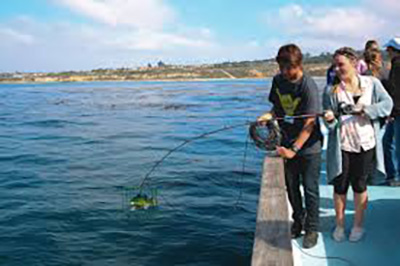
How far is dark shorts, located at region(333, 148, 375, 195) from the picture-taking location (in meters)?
3.93

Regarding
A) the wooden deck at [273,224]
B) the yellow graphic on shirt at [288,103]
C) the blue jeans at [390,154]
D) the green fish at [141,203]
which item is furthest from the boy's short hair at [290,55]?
the green fish at [141,203]

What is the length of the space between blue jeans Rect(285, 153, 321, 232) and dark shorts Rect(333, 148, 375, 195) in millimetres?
245

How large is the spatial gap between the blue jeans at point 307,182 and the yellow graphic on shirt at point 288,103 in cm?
46

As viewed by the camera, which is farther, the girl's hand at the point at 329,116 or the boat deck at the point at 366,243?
the boat deck at the point at 366,243

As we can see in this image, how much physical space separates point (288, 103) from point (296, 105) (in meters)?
0.09

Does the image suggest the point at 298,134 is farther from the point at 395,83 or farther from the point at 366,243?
the point at 395,83

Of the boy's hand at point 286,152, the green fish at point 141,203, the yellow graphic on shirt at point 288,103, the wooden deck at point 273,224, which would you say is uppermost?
the yellow graphic on shirt at point 288,103

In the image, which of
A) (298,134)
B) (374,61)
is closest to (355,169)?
(298,134)

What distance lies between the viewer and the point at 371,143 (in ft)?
12.8

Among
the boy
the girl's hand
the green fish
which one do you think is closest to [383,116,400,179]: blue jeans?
the boy

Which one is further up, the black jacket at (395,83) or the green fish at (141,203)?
the black jacket at (395,83)

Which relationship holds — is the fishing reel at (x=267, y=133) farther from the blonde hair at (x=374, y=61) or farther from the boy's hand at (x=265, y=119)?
the blonde hair at (x=374, y=61)

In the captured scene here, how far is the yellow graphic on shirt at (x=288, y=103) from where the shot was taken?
384 centimetres

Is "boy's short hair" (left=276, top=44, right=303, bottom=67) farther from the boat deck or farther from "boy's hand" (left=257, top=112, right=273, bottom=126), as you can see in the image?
the boat deck
